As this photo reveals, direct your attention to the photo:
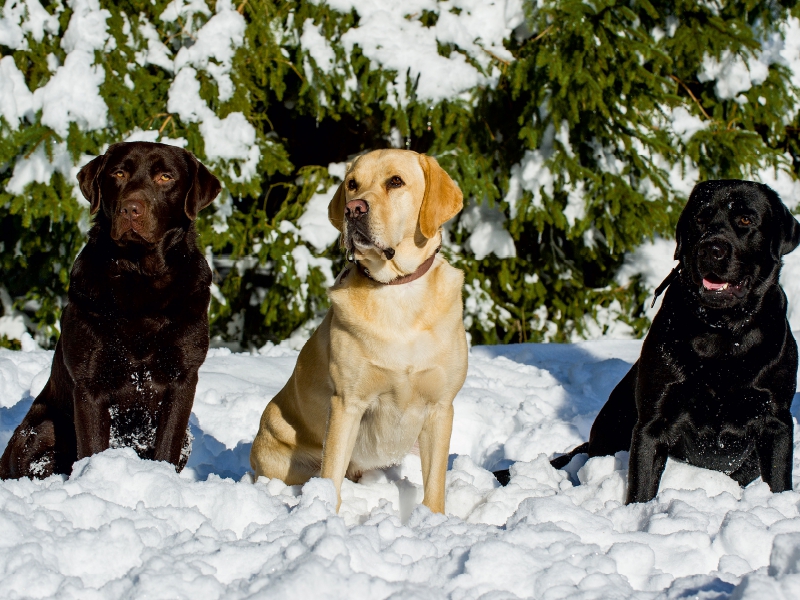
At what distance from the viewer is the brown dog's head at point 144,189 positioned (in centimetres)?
291

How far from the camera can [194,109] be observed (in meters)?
5.99

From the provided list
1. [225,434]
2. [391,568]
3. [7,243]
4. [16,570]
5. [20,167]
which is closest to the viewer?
[16,570]

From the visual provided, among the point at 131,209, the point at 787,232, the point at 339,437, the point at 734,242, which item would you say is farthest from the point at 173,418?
the point at 787,232

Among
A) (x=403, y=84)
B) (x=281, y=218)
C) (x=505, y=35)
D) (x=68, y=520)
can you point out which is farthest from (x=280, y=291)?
(x=68, y=520)

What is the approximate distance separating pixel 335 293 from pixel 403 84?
3.79m

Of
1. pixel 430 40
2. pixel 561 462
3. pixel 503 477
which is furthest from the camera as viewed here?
pixel 430 40

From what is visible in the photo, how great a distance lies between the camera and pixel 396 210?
2.87 meters

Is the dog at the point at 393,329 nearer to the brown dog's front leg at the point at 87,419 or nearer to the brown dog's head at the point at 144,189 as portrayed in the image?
the brown dog's head at the point at 144,189

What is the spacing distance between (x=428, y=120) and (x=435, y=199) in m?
3.80

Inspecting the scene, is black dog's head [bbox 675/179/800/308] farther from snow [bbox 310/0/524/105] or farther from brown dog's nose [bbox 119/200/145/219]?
snow [bbox 310/0/524/105]

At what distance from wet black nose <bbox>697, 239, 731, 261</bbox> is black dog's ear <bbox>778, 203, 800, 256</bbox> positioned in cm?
29

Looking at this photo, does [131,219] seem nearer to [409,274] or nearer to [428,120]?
[409,274]

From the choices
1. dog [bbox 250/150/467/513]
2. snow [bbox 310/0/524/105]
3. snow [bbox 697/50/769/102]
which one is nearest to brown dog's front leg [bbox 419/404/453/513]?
dog [bbox 250/150/467/513]

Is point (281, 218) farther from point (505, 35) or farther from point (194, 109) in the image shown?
point (505, 35)
